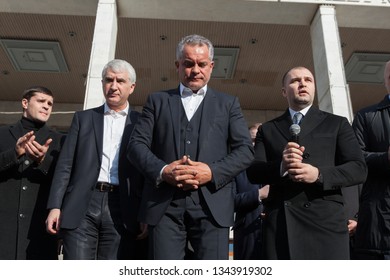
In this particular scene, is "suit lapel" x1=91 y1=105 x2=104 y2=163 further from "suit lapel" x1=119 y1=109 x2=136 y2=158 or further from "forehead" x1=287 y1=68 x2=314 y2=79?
"forehead" x1=287 y1=68 x2=314 y2=79

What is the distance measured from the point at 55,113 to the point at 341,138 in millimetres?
15296

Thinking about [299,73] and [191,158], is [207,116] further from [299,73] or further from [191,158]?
[299,73]

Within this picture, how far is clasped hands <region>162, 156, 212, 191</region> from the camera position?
90.0 inches

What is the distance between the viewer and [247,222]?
3926mm

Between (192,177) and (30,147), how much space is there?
1.38m

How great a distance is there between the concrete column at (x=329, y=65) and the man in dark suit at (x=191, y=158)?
6.09m

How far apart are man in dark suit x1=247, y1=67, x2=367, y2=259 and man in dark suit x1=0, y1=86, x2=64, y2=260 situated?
1596mm

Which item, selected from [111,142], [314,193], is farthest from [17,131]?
[314,193]

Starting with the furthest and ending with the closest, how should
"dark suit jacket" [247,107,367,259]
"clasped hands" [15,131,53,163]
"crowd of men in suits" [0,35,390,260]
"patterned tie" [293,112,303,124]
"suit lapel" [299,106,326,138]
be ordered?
"clasped hands" [15,131,53,163]
"patterned tie" [293,112,303,124]
"suit lapel" [299,106,326,138]
"dark suit jacket" [247,107,367,259]
"crowd of men in suits" [0,35,390,260]

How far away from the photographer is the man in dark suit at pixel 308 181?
8.12 feet

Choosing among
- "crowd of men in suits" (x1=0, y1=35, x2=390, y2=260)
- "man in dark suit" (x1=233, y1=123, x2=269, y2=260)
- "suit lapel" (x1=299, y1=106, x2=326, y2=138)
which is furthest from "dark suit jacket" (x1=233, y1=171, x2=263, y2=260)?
"suit lapel" (x1=299, y1=106, x2=326, y2=138)

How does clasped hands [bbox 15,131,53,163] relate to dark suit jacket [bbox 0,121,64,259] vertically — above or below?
above

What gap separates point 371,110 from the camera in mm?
3238

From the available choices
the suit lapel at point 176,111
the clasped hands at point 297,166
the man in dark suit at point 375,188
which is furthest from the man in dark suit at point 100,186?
the man in dark suit at point 375,188
